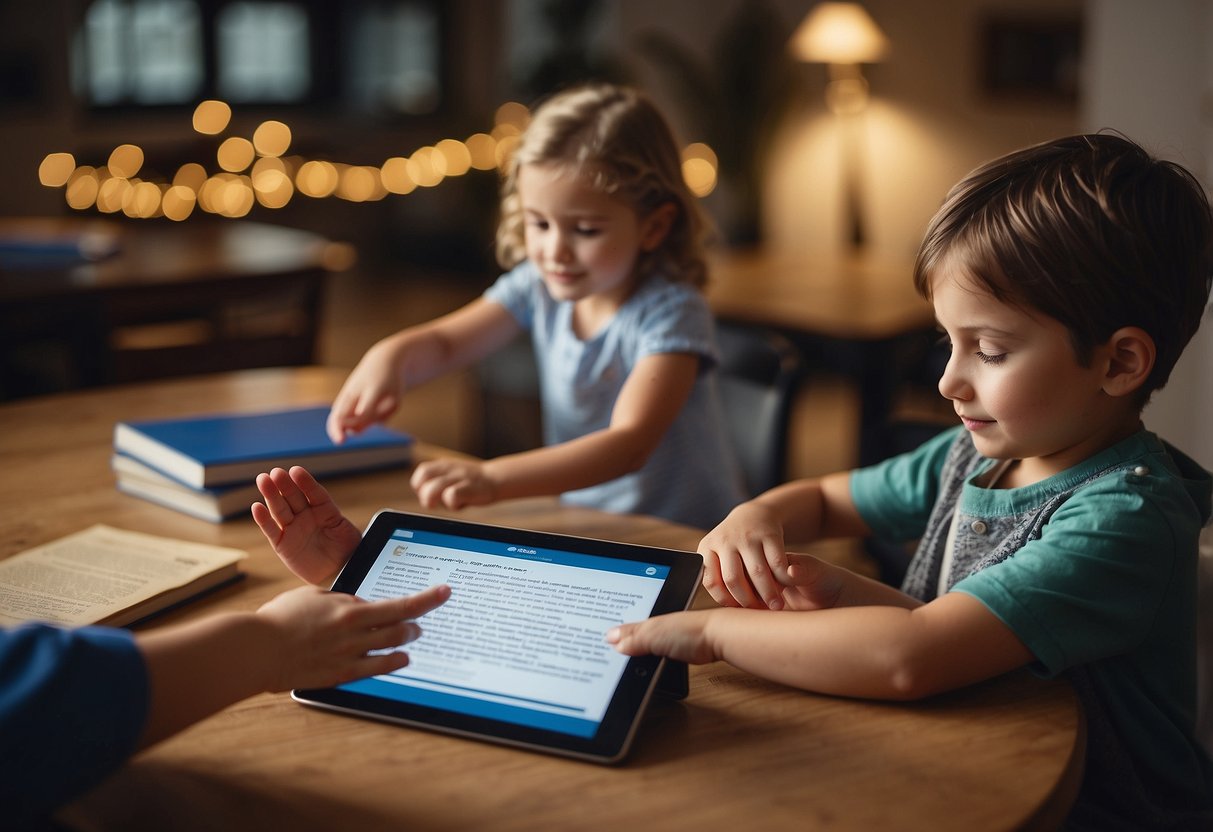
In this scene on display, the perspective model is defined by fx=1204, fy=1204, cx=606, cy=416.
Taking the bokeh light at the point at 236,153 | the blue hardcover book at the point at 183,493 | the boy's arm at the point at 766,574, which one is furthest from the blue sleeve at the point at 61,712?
the bokeh light at the point at 236,153

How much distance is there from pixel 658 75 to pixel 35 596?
5.27 metres

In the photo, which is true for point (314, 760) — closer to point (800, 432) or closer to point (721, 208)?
point (800, 432)

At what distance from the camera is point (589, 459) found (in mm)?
1397

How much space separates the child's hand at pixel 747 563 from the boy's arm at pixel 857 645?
0.28 feet

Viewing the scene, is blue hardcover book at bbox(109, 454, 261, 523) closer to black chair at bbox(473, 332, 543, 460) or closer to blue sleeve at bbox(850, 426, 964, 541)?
blue sleeve at bbox(850, 426, 964, 541)

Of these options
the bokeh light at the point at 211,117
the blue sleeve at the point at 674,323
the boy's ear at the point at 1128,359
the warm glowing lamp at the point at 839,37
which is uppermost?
the warm glowing lamp at the point at 839,37

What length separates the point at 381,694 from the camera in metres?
0.90

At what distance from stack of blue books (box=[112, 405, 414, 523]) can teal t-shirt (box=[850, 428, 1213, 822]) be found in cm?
74

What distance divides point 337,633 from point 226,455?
1.86 feet

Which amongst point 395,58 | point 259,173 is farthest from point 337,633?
point 395,58

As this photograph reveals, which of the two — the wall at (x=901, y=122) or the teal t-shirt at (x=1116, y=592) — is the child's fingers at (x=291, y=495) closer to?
the teal t-shirt at (x=1116, y=592)

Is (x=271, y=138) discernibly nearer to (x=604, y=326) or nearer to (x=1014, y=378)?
(x=604, y=326)

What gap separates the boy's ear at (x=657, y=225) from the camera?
1619mm

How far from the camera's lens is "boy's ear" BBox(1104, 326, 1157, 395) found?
3.07ft
